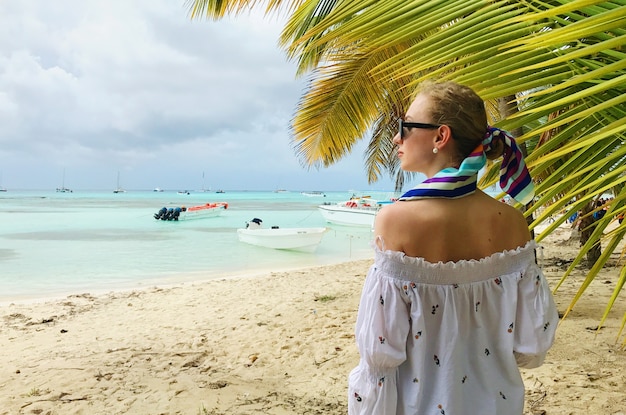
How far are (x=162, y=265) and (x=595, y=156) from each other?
40.7 ft

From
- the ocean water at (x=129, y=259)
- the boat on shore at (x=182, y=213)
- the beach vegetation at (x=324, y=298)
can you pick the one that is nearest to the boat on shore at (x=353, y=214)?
the ocean water at (x=129, y=259)

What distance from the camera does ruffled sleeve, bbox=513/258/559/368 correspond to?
3.22ft

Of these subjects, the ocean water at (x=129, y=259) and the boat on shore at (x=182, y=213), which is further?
the boat on shore at (x=182, y=213)

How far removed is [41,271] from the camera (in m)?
11.4

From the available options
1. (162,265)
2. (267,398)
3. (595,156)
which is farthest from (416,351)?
(162,265)

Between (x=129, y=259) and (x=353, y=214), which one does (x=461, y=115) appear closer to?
(x=129, y=259)

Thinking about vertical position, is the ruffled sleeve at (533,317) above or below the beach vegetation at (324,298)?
above

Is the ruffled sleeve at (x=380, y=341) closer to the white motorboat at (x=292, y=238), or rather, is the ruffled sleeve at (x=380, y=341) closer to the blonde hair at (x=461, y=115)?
the blonde hair at (x=461, y=115)

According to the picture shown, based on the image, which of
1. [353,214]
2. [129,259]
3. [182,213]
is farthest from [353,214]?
[129,259]

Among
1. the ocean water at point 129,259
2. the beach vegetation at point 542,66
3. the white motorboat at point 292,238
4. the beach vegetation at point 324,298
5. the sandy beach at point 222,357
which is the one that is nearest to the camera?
the beach vegetation at point 542,66

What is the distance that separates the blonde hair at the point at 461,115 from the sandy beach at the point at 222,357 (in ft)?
6.78

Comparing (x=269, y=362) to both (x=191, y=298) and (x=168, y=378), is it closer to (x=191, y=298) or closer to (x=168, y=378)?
(x=168, y=378)

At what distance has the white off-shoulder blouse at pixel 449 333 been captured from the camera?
910mm

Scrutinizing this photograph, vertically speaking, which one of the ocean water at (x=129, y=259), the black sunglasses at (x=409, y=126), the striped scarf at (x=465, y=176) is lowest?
the ocean water at (x=129, y=259)
